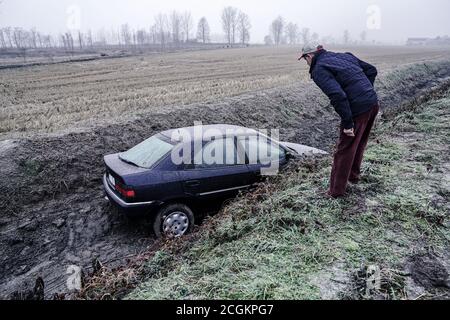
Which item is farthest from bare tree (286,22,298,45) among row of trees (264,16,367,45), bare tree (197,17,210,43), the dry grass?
the dry grass

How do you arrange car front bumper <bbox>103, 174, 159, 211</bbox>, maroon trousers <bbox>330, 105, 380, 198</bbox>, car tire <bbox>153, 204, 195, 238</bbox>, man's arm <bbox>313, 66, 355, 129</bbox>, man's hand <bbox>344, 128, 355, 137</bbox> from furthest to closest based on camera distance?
car tire <bbox>153, 204, 195, 238</bbox> < car front bumper <bbox>103, 174, 159, 211</bbox> < maroon trousers <bbox>330, 105, 380, 198</bbox> < man's hand <bbox>344, 128, 355, 137</bbox> < man's arm <bbox>313, 66, 355, 129</bbox>

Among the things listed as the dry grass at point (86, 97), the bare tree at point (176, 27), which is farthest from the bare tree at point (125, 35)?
the dry grass at point (86, 97)

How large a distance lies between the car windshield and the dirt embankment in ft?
3.65

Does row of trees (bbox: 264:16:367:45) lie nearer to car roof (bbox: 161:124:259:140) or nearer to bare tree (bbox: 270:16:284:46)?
bare tree (bbox: 270:16:284:46)

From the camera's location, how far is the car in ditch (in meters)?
5.25

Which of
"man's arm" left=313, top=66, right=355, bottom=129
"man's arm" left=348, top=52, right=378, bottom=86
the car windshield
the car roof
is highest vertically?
"man's arm" left=348, top=52, right=378, bottom=86

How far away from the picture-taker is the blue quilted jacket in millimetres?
4199

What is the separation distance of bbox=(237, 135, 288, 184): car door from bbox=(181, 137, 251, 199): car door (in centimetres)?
14

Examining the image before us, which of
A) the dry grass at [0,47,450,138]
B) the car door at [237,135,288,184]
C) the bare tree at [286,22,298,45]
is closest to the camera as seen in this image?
the car door at [237,135,288,184]

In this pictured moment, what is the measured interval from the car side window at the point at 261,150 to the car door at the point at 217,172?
20 centimetres

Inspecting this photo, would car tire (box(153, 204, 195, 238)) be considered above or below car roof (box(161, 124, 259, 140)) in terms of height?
below

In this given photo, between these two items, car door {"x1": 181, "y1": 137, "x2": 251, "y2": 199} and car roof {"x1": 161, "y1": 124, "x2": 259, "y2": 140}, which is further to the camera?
car roof {"x1": 161, "y1": 124, "x2": 259, "y2": 140}

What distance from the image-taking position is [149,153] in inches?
226
